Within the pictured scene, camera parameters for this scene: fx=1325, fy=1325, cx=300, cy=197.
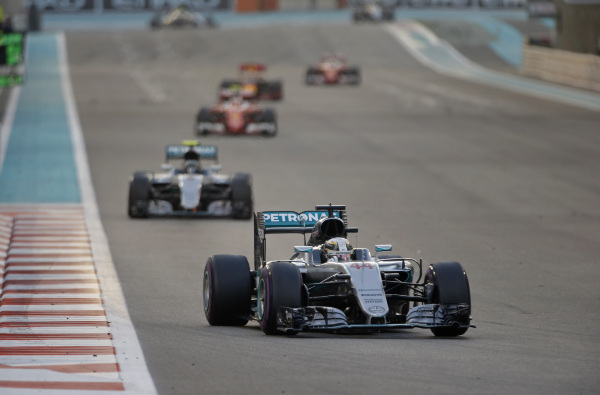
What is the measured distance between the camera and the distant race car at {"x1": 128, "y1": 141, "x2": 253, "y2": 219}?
24891mm

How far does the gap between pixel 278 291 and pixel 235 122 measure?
28906mm

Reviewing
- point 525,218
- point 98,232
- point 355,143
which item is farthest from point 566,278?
point 355,143

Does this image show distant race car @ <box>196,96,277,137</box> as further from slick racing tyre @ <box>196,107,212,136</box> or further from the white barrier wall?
the white barrier wall

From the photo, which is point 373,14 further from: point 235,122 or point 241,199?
point 241,199

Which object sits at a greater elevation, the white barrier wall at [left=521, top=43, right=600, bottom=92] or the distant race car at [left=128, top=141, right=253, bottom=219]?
the distant race car at [left=128, top=141, right=253, bottom=219]

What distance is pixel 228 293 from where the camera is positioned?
14.4 metres

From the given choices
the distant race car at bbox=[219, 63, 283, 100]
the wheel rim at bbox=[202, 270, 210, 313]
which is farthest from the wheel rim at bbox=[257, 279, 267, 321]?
the distant race car at bbox=[219, 63, 283, 100]

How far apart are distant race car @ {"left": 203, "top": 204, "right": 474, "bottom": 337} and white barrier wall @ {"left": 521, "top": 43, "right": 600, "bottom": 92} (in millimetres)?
45898

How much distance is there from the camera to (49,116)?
156 feet

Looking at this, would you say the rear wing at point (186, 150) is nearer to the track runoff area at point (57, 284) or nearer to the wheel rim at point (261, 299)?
the track runoff area at point (57, 284)

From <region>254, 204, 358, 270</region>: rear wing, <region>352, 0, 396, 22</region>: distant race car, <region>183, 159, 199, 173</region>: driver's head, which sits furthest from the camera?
<region>352, 0, 396, 22</region>: distant race car

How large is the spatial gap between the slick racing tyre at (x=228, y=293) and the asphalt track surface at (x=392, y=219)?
1.04ft

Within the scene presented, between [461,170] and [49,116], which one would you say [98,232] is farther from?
[49,116]

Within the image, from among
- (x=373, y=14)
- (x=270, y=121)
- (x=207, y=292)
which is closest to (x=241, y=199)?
(x=207, y=292)
